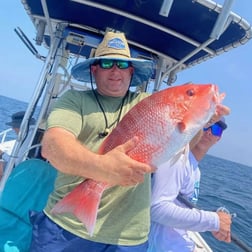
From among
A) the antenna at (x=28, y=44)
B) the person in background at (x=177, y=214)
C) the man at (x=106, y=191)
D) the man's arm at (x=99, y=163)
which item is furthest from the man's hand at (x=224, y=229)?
the antenna at (x=28, y=44)

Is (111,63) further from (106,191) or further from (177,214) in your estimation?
(177,214)

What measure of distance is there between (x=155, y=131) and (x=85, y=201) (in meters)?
0.48

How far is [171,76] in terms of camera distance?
197 inches

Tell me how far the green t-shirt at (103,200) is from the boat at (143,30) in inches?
40.6

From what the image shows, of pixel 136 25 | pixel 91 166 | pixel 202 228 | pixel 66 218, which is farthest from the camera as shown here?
pixel 136 25

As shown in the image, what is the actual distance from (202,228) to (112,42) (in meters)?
1.48

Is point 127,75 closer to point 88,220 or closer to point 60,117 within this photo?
point 60,117

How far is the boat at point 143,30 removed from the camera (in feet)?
10.3

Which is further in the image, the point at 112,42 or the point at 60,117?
the point at 112,42

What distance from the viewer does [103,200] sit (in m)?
1.96

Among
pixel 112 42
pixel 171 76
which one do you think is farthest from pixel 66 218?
pixel 171 76

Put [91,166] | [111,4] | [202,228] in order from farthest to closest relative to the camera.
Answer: [111,4], [202,228], [91,166]

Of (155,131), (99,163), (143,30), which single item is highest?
(143,30)

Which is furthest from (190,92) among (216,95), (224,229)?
(224,229)
